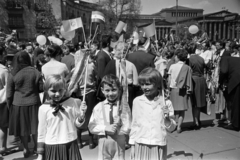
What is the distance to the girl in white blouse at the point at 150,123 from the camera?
2.45m

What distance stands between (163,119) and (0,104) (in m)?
2.90

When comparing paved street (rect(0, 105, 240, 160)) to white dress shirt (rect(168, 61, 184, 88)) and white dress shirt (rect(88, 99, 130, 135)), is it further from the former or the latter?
white dress shirt (rect(88, 99, 130, 135))

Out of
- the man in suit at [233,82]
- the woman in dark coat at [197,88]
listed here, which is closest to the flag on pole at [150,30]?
the woman in dark coat at [197,88]

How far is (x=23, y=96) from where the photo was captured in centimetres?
367

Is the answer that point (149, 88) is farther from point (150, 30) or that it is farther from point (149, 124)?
point (150, 30)

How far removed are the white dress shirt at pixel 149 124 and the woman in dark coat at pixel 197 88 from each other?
292 centimetres

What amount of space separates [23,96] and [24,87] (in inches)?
5.7

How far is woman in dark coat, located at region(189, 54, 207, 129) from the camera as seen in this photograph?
5199mm

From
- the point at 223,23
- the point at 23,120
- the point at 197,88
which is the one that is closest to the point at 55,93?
the point at 23,120

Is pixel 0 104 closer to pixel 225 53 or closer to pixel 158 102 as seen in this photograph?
pixel 158 102

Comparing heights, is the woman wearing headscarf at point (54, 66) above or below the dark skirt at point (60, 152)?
above

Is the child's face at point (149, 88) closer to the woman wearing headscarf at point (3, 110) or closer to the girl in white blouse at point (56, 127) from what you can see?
the girl in white blouse at point (56, 127)

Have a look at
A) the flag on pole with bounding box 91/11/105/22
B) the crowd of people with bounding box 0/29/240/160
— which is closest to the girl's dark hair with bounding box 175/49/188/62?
the crowd of people with bounding box 0/29/240/160

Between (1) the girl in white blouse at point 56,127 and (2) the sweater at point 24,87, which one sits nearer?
(1) the girl in white blouse at point 56,127
